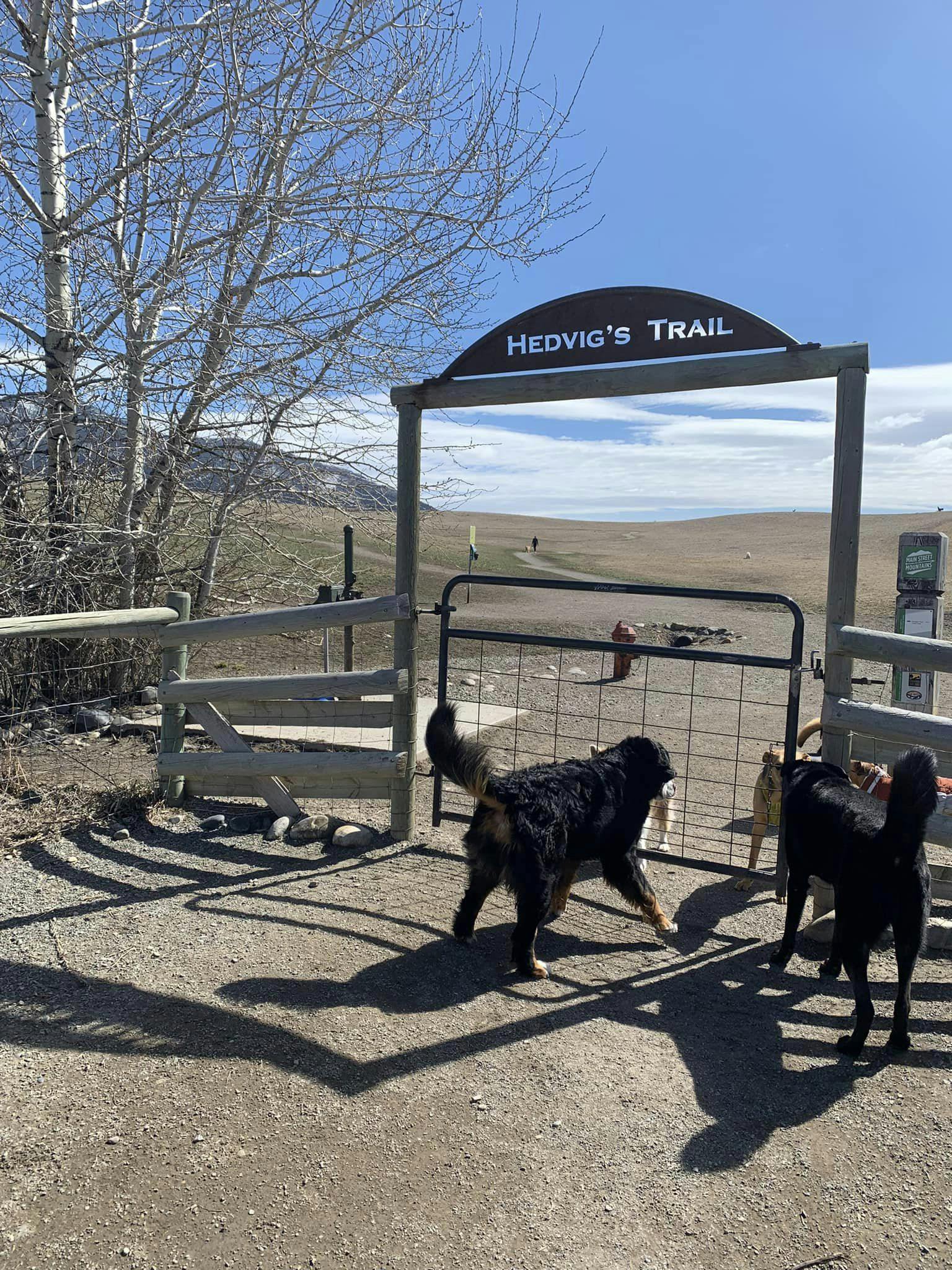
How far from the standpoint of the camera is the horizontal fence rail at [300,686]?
584cm

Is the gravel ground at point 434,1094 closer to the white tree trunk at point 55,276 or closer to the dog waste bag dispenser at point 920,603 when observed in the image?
the dog waste bag dispenser at point 920,603

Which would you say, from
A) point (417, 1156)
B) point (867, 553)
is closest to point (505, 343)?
point (417, 1156)

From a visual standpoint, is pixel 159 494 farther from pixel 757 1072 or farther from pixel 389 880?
pixel 757 1072

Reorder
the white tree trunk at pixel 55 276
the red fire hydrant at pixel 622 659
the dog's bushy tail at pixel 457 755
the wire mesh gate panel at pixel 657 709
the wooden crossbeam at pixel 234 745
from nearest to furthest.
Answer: the dog's bushy tail at pixel 457 755 < the wire mesh gate panel at pixel 657 709 < the wooden crossbeam at pixel 234 745 < the white tree trunk at pixel 55 276 < the red fire hydrant at pixel 622 659

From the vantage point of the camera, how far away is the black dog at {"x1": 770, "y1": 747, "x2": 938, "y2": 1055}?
10.9 ft

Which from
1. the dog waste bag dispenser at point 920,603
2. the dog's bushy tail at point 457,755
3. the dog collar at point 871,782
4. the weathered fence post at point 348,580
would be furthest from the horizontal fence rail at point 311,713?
the dog waste bag dispenser at point 920,603

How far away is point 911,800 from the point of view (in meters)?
3.31

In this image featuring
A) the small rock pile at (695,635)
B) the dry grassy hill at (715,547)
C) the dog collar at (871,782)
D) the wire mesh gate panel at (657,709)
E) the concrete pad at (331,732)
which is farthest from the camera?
the dry grassy hill at (715,547)

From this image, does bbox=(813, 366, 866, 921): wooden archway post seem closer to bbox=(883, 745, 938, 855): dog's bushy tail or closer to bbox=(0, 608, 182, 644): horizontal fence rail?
bbox=(883, 745, 938, 855): dog's bushy tail

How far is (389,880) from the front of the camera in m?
5.32

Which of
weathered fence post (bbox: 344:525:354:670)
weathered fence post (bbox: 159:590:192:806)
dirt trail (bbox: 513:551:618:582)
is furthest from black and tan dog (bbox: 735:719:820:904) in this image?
dirt trail (bbox: 513:551:618:582)

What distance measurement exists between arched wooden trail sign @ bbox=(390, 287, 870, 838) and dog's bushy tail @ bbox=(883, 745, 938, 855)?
1420mm

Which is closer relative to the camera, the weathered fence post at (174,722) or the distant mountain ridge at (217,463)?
the weathered fence post at (174,722)

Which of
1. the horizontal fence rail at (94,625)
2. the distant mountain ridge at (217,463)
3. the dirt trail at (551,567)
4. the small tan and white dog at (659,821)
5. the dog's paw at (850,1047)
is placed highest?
the distant mountain ridge at (217,463)
